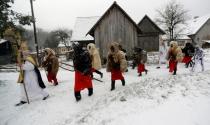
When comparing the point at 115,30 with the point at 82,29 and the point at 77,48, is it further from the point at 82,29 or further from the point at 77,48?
the point at 82,29

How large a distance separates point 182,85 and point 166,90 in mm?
678

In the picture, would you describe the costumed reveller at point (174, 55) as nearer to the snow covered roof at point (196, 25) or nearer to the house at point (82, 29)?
the house at point (82, 29)

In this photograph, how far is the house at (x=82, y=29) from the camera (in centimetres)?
3447

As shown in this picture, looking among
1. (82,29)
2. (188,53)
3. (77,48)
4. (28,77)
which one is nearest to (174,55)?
(188,53)

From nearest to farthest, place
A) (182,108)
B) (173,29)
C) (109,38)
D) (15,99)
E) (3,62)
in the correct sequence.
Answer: (182,108) → (15,99) → (109,38) → (3,62) → (173,29)

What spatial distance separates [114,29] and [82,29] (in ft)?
54.9

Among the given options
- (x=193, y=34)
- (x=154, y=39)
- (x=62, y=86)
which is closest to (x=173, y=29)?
(x=193, y=34)

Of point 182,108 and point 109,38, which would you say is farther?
point 109,38

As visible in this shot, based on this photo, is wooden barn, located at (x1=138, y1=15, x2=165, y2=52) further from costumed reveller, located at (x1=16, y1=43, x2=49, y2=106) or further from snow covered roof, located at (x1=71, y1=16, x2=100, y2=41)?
costumed reveller, located at (x1=16, y1=43, x2=49, y2=106)

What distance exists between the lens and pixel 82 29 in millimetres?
36812

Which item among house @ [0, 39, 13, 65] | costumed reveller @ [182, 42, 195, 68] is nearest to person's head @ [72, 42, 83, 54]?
costumed reveller @ [182, 42, 195, 68]

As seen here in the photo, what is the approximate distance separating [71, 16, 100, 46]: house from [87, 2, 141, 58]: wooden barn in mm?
13295

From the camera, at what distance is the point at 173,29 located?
5356 cm

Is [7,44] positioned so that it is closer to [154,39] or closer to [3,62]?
[3,62]
